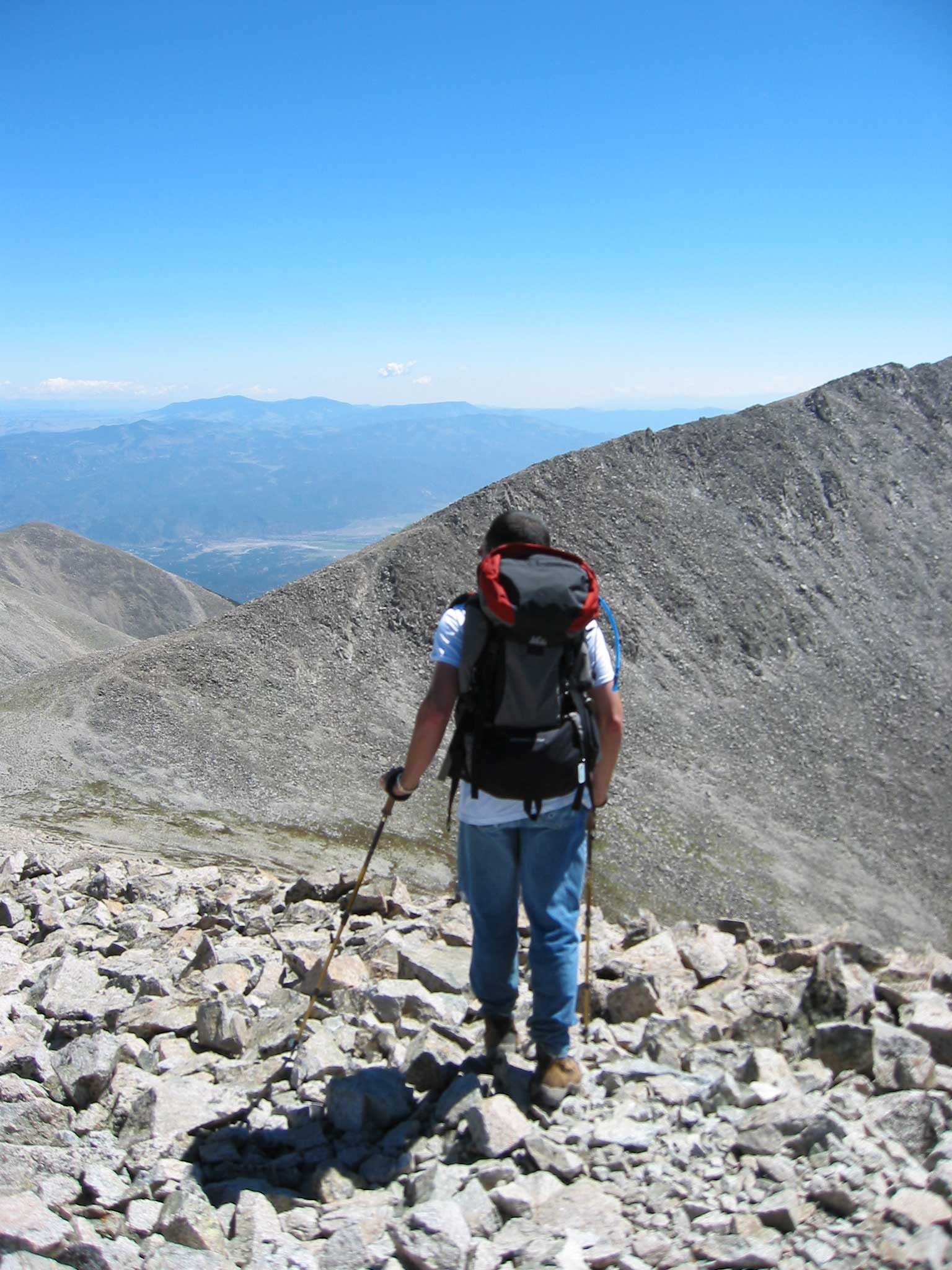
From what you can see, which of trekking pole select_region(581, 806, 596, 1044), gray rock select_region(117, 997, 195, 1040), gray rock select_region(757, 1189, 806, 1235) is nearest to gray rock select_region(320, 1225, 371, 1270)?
gray rock select_region(757, 1189, 806, 1235)

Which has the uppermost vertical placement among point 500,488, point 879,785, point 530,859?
point 500,488

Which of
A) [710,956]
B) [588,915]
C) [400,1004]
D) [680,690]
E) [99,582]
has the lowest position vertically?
[680,690]

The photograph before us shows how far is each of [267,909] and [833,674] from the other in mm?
45855

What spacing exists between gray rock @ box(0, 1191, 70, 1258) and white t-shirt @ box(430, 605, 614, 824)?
3.16m

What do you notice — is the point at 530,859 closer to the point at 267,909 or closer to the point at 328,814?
the point at 267,909

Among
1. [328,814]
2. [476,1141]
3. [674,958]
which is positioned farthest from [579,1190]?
[328,814]

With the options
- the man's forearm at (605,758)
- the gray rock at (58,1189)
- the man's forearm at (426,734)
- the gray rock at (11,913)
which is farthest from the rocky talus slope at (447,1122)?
the man's forearm at (426,734)

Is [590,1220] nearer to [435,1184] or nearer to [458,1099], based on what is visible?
[435,1184]

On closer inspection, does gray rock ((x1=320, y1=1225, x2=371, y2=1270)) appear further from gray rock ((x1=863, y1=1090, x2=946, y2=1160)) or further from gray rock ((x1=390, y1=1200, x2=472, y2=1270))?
gray rock ((x1=863, y1=1090, x2=946, y2=1160))

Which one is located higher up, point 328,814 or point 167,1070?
point 167,1070

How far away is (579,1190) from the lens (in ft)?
16.8

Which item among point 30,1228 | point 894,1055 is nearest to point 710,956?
point 894,1055

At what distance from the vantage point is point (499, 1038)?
6586mm

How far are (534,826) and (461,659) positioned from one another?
1236 millimetres
